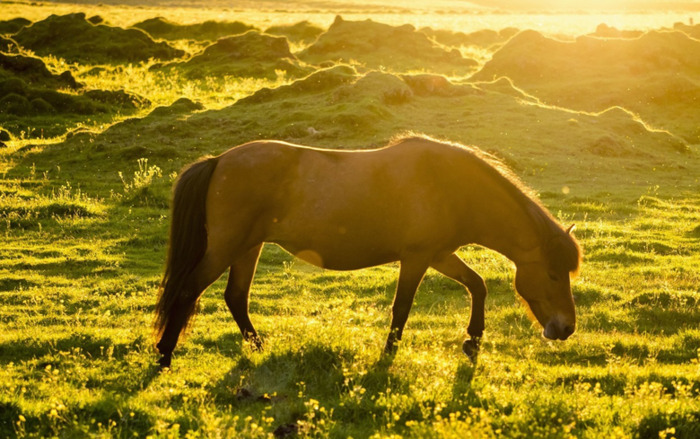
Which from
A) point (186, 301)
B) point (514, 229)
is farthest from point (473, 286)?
point (186, 301)

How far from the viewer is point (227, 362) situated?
792 cm

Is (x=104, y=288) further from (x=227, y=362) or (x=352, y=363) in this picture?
(x=352, y=363)

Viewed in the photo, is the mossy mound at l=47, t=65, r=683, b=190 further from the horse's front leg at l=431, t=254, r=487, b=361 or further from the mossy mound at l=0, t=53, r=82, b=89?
the horse's front leg at l=431, t=254, r=487, b=361

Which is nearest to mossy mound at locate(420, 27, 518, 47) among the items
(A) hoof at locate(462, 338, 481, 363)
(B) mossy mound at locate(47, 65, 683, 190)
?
(B) mossy mound at locate(47, 65, 683, 190)

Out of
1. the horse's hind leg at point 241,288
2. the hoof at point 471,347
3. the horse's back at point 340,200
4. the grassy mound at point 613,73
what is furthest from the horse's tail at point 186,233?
the grassy mound at point 613,73

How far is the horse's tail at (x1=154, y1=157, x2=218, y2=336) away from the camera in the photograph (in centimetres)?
776

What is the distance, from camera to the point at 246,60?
4628 centimetres

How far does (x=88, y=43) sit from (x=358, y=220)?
158ft

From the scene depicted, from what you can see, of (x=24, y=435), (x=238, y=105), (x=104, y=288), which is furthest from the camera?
(x=238, y=105)

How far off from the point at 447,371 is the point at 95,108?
94.4 ft

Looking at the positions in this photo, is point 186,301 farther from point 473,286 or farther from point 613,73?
point 613,73

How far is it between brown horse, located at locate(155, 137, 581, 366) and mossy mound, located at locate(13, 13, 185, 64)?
43221 mm

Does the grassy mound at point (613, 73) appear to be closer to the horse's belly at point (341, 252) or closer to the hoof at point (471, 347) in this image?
the hoof at point (471, 347)

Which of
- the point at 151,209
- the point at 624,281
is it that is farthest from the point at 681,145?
the point at 151,209
